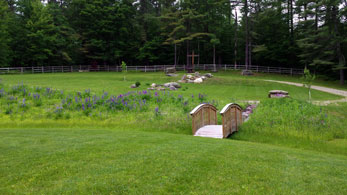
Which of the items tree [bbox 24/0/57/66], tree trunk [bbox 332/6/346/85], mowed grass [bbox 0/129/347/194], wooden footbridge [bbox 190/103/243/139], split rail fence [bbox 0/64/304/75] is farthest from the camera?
tree [bbox 24/0/57/66]

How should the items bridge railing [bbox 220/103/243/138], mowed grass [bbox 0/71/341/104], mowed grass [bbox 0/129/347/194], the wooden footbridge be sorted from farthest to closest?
mowed grass [bbox 0/71/341/104] → the wooden footbridge → bridge railing [bbox 220/103/243/138] → mowed grass [bbox 0/129/347/194]


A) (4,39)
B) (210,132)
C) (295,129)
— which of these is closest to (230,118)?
(210,132)

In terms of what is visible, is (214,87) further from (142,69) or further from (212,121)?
(142,69)

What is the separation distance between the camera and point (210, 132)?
8.55 m

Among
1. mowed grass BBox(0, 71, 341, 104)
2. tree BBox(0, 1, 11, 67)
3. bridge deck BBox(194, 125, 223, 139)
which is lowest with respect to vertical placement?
bridge deck BBox(194, 125, 223, 139)

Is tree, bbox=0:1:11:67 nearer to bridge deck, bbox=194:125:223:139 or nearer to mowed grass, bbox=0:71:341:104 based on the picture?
mowed grass, bbox=0:71:341:104

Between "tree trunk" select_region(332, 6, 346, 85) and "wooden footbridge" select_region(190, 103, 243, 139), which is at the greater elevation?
"tree trunk" select_region(332, 6, 346, 85)

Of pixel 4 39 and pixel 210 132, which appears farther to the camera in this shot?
pixel 4 39

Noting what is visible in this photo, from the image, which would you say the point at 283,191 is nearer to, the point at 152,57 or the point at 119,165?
the point at 119,165

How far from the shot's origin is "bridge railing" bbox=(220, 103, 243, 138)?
26.4 feet

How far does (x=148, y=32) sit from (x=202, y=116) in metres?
44.0

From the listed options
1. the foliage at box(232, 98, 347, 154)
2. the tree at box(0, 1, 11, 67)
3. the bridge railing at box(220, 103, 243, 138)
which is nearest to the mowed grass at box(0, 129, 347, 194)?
the bridge railing at box(220, 103, 243, 138)

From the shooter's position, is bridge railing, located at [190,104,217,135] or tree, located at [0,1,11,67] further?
tree, located at [0,1,11,67]

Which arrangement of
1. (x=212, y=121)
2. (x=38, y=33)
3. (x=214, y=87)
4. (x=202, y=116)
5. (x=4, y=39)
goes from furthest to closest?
(x=38, y=33)
(x=4, y=39)
(x=214, y=87)
(x=212, y=121)
(x=202, y=116)
